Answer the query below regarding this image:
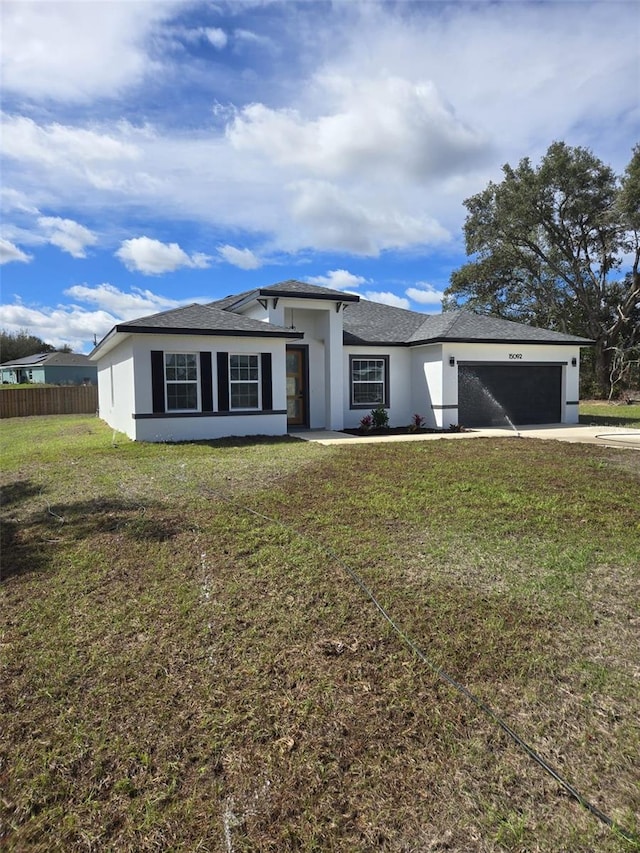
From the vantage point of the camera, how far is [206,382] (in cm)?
1315

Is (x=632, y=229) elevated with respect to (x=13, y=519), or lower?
elevated

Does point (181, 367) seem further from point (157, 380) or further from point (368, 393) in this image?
point (368, 393)

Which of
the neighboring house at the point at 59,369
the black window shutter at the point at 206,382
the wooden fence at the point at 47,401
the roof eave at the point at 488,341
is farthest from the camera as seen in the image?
the neighboring house at the point at 59,369

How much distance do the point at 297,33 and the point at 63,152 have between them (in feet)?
15.2

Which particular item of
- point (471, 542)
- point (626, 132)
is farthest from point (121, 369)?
point (626, 132)

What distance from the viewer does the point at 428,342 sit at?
628 inches

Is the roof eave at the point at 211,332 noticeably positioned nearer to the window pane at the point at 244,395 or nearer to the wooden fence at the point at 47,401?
the window pane at the point at 244,395

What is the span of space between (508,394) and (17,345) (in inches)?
2201

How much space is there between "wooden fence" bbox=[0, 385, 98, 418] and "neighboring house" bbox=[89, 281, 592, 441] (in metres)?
11.8

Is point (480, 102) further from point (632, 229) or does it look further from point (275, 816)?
point (632, 229)

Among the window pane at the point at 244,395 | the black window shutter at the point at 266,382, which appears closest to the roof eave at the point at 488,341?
the black window shutter at the point at 266,382

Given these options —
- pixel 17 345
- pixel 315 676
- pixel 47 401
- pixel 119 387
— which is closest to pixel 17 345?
pixel 17 345

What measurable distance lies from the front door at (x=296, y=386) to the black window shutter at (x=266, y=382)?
211 centimetres

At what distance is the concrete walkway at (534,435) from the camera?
41.2 ft
